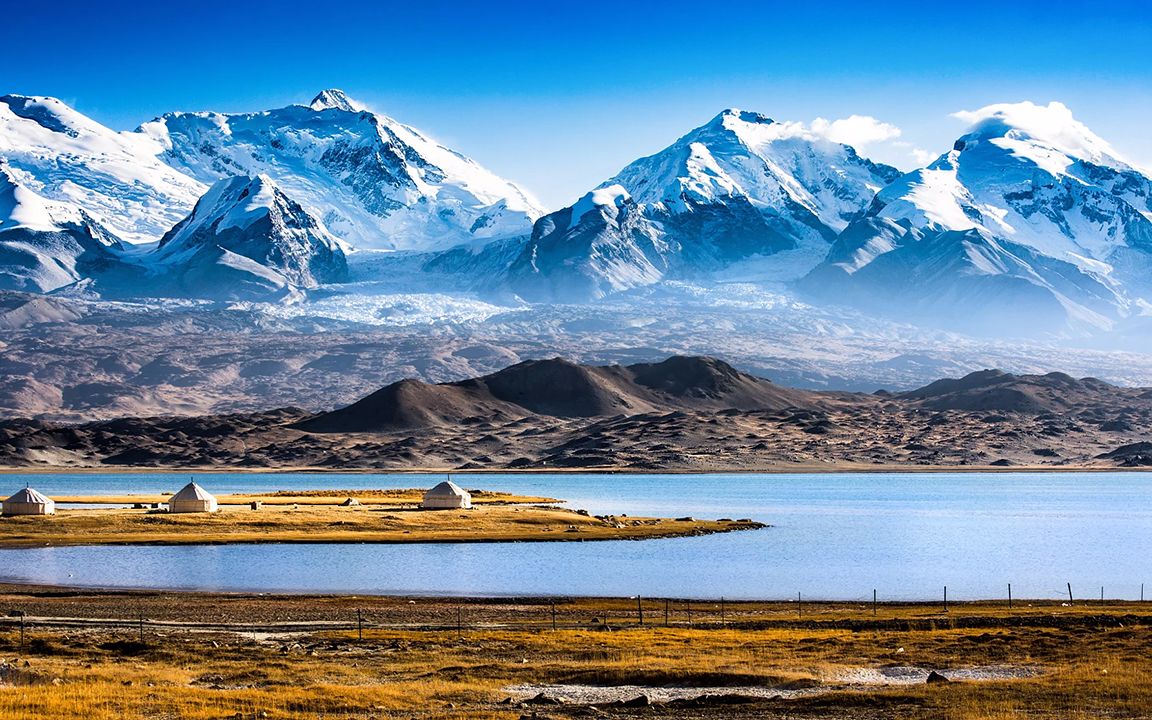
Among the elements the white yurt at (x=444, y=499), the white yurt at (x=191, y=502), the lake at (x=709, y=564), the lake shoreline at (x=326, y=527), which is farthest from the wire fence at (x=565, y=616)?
the white yurt at (x=444, y=499)

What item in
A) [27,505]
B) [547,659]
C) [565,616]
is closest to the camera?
[547,659]

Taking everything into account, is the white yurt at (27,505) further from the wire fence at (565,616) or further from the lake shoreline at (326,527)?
the wire fence at (565,616)

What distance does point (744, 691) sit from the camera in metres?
38.2

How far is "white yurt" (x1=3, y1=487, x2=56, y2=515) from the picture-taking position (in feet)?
370

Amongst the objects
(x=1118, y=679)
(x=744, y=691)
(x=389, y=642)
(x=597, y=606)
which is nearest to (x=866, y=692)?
(x=744, y=691)

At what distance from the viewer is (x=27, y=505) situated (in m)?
113

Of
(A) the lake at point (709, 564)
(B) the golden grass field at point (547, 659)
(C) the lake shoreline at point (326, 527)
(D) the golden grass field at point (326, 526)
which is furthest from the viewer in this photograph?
(D) the golden grass field at point (326, 526)

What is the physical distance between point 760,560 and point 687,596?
2072cm

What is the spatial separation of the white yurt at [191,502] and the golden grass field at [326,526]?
4.15 ft

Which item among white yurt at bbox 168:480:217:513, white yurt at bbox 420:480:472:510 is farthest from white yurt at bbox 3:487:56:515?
white yurt at bbox 420:480:472:510

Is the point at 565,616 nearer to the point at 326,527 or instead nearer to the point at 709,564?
the point at 709,564

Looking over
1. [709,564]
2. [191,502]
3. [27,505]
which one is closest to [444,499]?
[191,502]

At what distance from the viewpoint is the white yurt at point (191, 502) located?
4670 inches

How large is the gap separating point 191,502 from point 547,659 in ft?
262
